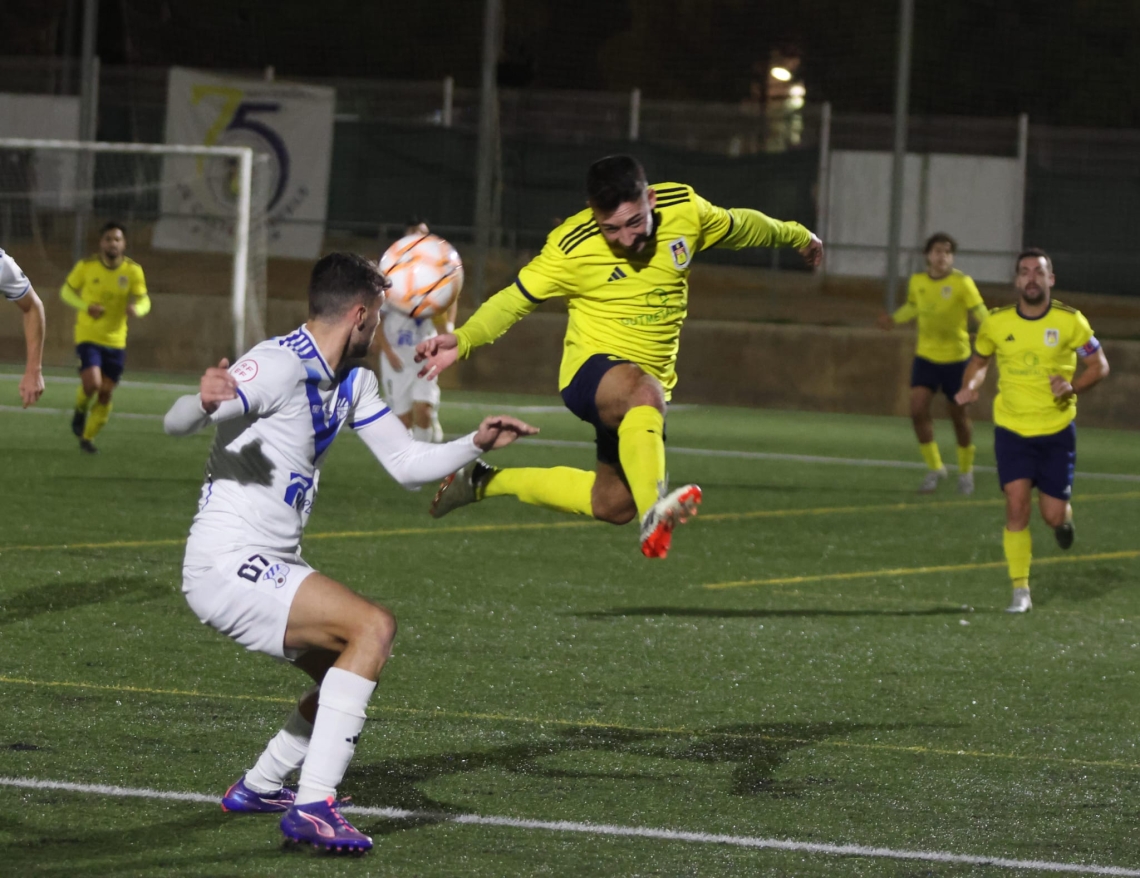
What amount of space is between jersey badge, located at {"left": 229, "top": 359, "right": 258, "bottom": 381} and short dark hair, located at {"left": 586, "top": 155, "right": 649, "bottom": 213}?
251 centimetres

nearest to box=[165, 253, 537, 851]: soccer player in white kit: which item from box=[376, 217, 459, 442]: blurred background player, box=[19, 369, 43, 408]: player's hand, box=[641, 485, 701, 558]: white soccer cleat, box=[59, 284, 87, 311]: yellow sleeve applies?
box=[641, 485, 701, 558]: white soccer cleat

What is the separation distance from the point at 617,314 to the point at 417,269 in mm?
907

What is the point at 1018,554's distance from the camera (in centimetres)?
1062

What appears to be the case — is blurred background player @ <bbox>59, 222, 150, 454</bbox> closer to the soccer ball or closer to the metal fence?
the soccer ball

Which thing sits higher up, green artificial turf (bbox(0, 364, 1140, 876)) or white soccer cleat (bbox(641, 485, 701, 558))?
white soccer cleat (bbox(641, 485, 701, 558))

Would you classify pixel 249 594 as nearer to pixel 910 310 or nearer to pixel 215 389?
pixel 215 389

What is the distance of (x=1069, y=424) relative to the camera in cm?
1071

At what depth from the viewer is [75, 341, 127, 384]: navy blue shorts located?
16844 mm

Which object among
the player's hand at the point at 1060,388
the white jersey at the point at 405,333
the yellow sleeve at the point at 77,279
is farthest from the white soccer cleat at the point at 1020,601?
the yellow sleeve at the point at 77,279

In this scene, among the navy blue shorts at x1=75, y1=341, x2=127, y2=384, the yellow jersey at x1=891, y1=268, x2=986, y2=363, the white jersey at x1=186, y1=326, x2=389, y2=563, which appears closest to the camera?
the white jersey at x1=186, y1=326, x2=389, y2=563

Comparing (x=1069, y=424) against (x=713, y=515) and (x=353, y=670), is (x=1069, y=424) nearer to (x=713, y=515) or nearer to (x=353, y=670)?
(x=713, y=515)

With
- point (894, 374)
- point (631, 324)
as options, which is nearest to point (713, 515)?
point (631, 324)

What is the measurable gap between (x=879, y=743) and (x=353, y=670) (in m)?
2.69

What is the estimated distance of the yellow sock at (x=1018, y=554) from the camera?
10.6 m
